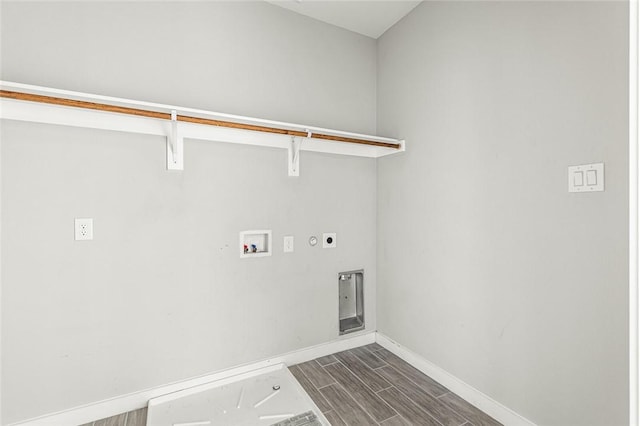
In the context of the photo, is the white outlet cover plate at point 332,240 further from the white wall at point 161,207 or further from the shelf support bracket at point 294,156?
the shelf support bracket at point 294,156

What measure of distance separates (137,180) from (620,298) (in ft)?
7.80

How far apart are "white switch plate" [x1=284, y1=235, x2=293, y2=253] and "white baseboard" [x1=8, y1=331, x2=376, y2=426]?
747 millimetres

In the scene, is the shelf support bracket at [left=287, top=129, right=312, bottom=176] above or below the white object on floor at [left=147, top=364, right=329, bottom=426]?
above

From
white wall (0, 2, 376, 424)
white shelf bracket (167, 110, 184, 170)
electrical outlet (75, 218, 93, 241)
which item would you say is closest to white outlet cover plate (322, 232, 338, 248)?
white wall (0, 2, 376, 424)

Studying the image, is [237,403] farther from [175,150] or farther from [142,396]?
[175,150]

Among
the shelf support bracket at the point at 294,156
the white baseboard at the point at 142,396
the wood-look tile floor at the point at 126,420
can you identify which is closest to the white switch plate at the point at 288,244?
the shelf support bracket at the point at 294,156

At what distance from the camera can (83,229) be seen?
1.65m

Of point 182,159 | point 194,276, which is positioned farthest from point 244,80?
point 194,276

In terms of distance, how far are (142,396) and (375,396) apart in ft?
4.51

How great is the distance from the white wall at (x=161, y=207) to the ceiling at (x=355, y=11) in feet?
0.28

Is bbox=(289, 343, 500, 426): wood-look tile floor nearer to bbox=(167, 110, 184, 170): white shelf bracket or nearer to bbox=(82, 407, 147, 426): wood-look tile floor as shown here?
bbox=(82, 407, 147, 426): wood-look tile floor

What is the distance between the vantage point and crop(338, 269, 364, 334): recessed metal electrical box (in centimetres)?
253

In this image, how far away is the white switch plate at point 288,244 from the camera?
2.23 metres

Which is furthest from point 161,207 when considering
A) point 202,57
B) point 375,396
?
point 375,396
